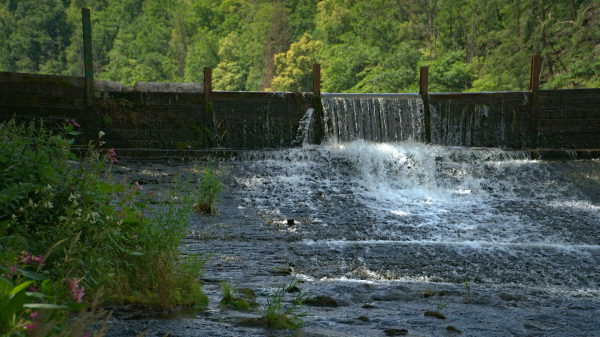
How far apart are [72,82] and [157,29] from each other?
47358mm

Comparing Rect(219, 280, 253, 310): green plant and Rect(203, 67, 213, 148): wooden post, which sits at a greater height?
Rect(203, 67, 213, 148): wooden post

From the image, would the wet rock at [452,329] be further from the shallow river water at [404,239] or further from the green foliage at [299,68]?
the green foliage at [299,68]

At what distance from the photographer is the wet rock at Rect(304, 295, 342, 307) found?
4016mm

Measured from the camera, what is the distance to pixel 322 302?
404 cm

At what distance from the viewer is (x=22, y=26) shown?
54.8 metres

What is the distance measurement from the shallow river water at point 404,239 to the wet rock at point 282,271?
0.03 m

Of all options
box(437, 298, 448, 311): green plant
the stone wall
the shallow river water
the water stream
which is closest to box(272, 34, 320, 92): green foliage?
the water stream

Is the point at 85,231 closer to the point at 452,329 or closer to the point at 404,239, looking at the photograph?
the point at 452,329

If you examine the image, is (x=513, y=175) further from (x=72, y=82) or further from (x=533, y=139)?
(x=72, y=82)

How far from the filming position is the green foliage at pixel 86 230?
2.81 m

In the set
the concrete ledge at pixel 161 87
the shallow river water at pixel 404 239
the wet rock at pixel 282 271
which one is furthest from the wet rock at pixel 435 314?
the concrete ledge at pixel 161 87

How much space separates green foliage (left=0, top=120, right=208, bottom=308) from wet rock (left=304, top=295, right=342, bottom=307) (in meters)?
0.87

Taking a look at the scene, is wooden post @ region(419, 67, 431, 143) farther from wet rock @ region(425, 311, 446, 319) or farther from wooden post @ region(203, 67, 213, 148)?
wet rock @ region(425, 311, 446, 319)

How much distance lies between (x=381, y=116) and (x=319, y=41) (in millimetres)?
24667
